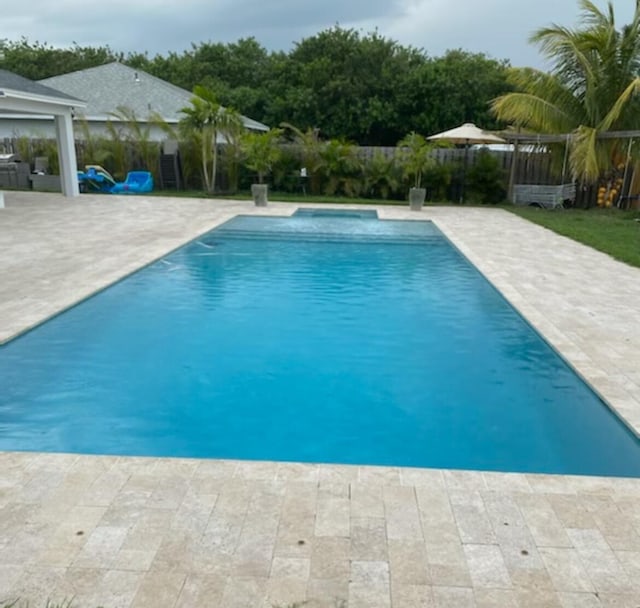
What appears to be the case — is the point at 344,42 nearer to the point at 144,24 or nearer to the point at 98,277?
the point at 144,24

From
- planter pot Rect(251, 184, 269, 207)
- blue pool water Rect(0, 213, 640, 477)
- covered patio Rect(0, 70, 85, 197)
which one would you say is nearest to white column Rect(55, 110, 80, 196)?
covered patio Rect(0, 70, 85, 197)

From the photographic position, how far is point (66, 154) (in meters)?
17.6

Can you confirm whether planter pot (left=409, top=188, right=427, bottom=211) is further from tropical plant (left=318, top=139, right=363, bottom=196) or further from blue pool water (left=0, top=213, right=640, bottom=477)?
blue pool water (left=0, top=213, right=640, bottom=477)

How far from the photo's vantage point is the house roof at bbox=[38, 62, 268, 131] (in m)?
23.3

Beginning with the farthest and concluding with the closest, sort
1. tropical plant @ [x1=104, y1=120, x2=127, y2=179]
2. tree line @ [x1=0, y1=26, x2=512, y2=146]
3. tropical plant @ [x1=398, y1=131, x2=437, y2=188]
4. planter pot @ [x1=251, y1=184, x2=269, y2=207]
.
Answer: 1. tree line @ [x1=0, y1=26, x2=512, y2=146]
2. tropical plant @ [x1=104, y1=120, x2=127, y2=179]
3. tropical plant @ [x1=398, y1=131, x2=437, y2=188]
4. planter pot @ [x1=251, y1=184, x2=269, y2=207]

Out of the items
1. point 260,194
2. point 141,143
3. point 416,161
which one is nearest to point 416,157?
point 416,161

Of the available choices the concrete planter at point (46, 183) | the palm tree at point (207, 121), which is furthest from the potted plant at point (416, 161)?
the concrete planter at point (46, 183)

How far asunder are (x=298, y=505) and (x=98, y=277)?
5.95 metres

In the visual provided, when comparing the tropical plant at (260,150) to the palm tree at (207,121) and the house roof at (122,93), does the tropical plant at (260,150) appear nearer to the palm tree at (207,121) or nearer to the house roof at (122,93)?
the palm tree at (207,121)

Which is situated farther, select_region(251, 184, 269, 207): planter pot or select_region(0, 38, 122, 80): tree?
select_region(0, 38, 122, 80): tree

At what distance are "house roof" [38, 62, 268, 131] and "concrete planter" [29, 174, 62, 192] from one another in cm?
386

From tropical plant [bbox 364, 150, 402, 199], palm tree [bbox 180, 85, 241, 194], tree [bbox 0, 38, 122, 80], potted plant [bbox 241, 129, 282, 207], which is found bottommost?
tropical plant [bbox 364, 150, 402, 199]

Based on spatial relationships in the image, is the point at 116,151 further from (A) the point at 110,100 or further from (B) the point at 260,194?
(B) the point at 260,194

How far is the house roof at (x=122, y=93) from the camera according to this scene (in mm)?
23312
